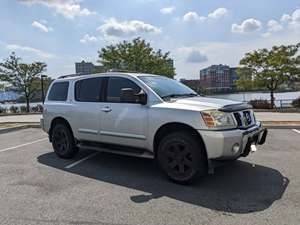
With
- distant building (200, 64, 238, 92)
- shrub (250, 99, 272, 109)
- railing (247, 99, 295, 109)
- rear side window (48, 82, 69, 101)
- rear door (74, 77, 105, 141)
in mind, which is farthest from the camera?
railing (247, 99, 295, 109)

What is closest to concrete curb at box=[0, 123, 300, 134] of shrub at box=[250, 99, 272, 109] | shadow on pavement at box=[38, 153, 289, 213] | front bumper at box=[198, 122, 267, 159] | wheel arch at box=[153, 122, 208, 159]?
shadow on pavement at box=[38, 153, 289, 213]

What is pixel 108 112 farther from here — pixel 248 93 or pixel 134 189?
pixel 248 93

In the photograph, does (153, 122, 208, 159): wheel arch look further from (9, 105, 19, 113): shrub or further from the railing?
(9, 105, 19, 113): shrub

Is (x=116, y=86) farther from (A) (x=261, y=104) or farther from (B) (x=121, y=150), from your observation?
(A) (x=261, y=104)

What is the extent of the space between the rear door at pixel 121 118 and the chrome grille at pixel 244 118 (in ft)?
5.06

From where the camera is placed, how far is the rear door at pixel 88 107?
685 cm

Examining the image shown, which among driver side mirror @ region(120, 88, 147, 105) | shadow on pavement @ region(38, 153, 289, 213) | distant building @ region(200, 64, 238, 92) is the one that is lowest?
shadow on pavement @ region(38, 153, 289, 213)

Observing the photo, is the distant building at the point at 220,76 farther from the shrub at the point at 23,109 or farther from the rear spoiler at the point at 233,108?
the shrub at the point at 23,109

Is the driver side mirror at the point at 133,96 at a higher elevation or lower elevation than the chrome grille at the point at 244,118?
higher

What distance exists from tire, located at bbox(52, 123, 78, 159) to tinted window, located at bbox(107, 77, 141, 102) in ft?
4.86

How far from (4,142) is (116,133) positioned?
18.8 ft

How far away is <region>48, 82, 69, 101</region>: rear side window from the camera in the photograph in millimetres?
7789

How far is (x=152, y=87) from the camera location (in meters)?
6.27

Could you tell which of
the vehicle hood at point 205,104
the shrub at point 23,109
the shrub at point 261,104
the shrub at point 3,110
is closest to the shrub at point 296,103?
the shrub at point 261,104
